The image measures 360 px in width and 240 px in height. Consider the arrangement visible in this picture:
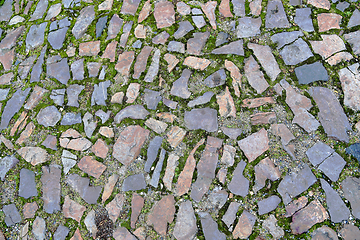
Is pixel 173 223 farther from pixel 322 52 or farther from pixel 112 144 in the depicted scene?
pixel 322 52

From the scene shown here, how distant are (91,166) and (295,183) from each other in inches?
95.8

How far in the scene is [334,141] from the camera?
2893 millimetres

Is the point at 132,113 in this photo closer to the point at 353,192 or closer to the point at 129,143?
the point at 129,143

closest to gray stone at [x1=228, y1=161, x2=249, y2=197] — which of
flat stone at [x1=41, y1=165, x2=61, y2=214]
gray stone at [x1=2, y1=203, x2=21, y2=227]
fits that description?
flat stone at [x1=41, y1=165, x2=61, y2=214]

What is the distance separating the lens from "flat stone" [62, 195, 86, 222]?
3059 mm

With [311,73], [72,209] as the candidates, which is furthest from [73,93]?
[311,73]

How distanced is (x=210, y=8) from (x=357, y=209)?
3.15 m

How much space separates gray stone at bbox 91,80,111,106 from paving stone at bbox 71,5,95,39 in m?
1.03

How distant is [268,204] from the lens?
108 inches

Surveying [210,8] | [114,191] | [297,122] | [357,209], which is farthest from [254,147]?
[210,8]

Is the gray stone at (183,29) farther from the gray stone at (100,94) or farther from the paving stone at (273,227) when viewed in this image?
Result: the paving stone at (273,227)

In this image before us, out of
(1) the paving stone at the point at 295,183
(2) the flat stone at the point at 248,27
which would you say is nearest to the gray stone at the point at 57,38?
(2) the flat stone at the point at 248,27

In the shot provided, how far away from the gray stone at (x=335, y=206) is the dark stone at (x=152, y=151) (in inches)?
75.2

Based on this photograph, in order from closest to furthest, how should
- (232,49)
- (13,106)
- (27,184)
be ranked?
(27,184) → (232,49) → (13,106)
